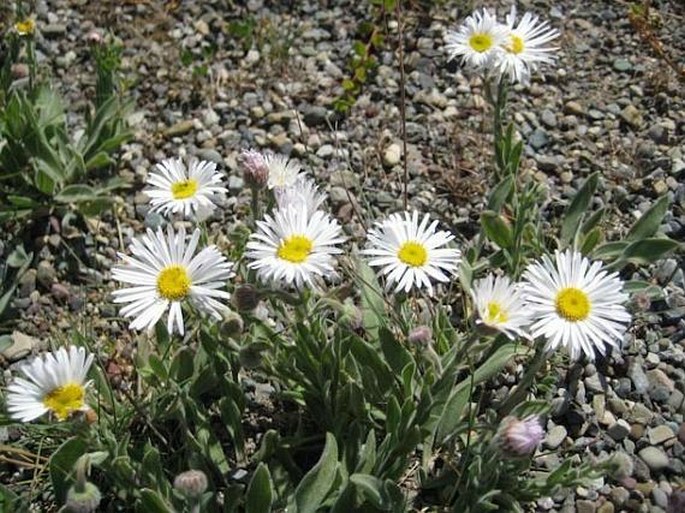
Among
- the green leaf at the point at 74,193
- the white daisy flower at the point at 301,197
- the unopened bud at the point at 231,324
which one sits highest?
the green leaf at the point at 74,193

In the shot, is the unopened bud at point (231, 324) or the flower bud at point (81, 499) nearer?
the flower bud at point (81, 499)

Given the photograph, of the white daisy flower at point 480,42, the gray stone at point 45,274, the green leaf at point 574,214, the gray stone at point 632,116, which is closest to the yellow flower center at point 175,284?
the gray stone at point 45,274

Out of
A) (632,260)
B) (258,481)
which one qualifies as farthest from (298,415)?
(632,260)

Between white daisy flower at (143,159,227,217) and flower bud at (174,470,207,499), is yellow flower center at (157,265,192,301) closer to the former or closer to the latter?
white daisy flower at (143,159,227,217)

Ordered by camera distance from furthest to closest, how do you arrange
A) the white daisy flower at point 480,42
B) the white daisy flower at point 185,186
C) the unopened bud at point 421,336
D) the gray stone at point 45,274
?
the gray stone at point 45,274 → the white daisy flower at point 480,42 → the white daisy flower at point 185,186 → the unopened bud at point 421,336

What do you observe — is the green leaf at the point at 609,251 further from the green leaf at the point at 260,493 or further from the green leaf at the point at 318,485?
the green leaf at the point at 260,493

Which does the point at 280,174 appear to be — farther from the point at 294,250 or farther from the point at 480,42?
the point at 480,42

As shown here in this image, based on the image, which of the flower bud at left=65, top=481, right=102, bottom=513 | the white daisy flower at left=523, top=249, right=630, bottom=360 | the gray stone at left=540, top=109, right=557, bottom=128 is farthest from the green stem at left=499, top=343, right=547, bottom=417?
the gray stone at left=540, top=109, right=557, bottom=128
